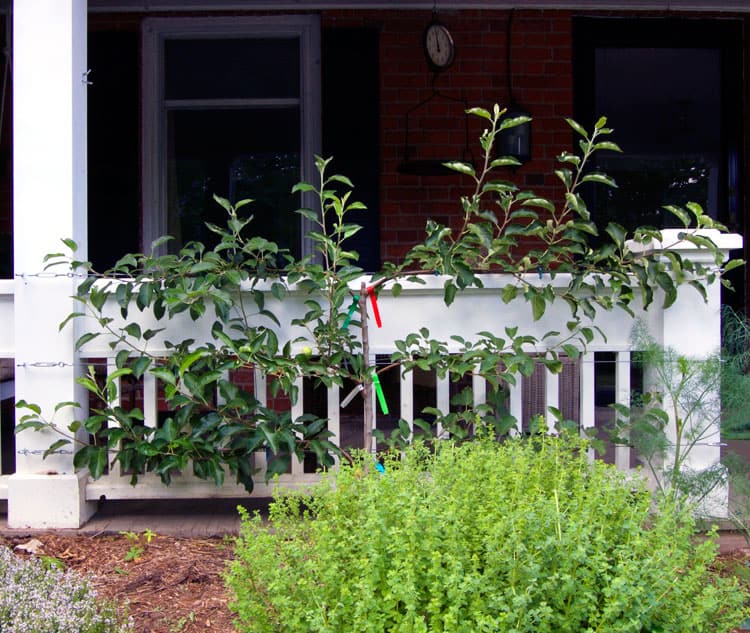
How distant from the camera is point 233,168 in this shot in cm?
579

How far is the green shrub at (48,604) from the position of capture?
204 centimetres

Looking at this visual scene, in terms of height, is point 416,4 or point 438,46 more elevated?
point 416,4

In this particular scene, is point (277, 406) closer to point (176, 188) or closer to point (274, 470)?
point (176, 188)

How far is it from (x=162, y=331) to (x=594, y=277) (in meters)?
1.72

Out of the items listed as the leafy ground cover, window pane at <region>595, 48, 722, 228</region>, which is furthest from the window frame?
the leafy ground cover

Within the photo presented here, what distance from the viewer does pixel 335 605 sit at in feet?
5.82

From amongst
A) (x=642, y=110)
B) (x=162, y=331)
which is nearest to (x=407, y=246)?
(x=642, y=110)

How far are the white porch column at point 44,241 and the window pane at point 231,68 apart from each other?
2528 millimetres

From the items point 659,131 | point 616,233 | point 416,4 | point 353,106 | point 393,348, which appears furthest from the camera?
point 659,131

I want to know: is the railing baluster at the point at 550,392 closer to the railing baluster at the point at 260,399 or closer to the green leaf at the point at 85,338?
the railing baluster at the point at 260,399

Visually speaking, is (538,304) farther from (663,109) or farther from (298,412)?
(663,109)

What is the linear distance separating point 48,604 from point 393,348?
5.37ft

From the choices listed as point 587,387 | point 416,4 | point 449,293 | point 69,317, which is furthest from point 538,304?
point 416,4

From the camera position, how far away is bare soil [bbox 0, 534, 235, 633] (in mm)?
2416
